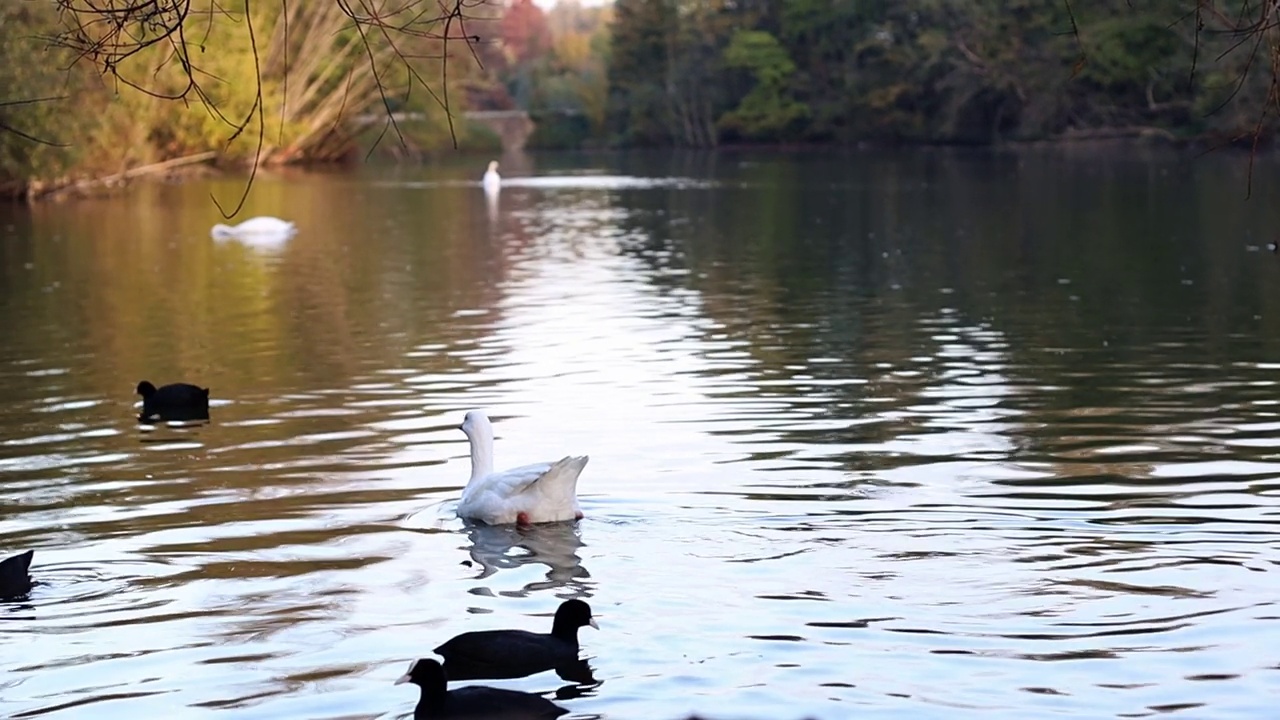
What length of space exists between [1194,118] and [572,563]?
6473 centimetres

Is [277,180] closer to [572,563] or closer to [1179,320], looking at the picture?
[1179,320]

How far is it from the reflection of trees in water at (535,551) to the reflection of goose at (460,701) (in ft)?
6.52

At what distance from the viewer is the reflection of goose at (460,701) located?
257 inches

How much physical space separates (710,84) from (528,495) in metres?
84.9

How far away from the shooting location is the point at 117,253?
30875 mm

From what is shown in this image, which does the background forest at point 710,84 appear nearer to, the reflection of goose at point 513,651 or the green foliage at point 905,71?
the green foliage at point 905,71

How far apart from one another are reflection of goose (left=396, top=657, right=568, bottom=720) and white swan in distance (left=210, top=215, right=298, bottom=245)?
28.4m

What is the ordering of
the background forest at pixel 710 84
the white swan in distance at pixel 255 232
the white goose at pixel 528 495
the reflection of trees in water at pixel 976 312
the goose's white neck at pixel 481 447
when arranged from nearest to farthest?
the white goose at pixel 528 495 < the goose's white neck at pixel 481 447 < the reflection of trees in water at pixel 976 312 < the white swan in distance at pixel 255 232 < the background forest at pixel 710 84

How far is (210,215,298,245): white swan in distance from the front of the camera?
3450 cm

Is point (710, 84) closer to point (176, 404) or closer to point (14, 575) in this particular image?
point (176, 404)

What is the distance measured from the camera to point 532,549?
9.83 m

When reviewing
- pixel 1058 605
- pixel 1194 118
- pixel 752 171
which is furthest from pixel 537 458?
pixel 1194 118

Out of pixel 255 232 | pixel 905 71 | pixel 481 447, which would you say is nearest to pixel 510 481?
pixel 481 447

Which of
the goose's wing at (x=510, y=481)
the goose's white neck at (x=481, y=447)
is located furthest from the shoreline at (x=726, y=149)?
the goose's wing at (x=510, y=481)
